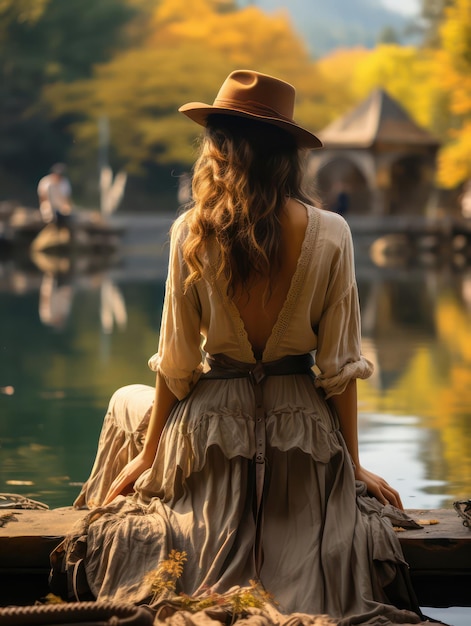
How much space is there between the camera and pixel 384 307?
13000 millimetres

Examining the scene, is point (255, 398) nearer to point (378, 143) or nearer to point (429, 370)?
point (429, 370)

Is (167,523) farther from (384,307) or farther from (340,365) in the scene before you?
(384,307)

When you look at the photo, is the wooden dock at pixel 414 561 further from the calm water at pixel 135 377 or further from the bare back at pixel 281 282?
the bare back at pixel 281 282

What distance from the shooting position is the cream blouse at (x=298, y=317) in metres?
2.84

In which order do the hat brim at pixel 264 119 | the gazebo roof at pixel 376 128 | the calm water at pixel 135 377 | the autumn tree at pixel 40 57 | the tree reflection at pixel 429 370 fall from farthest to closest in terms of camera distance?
the autumn tree at pixel 40 57
the gazebo roof at pixel 376 128
the tree reflection at pixel 429 370
the calm water at pixel 135 377
the hat brim at pixel 264 119

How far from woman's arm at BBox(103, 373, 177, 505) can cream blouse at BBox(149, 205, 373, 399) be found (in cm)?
5

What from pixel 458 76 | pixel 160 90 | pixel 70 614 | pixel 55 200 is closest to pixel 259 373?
pixel 70 614

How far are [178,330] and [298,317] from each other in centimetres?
29

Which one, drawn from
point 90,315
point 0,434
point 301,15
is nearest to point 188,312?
point 0,434

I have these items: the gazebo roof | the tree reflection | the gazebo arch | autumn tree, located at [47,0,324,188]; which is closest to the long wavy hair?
the tree reflection

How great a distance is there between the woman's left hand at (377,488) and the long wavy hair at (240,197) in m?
0.55

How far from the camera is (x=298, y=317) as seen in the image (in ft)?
9.39

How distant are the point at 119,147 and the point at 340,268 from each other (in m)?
38.6

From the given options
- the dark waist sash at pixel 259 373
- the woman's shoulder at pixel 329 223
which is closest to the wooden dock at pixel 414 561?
the dark waist sash at pixel 259 373
